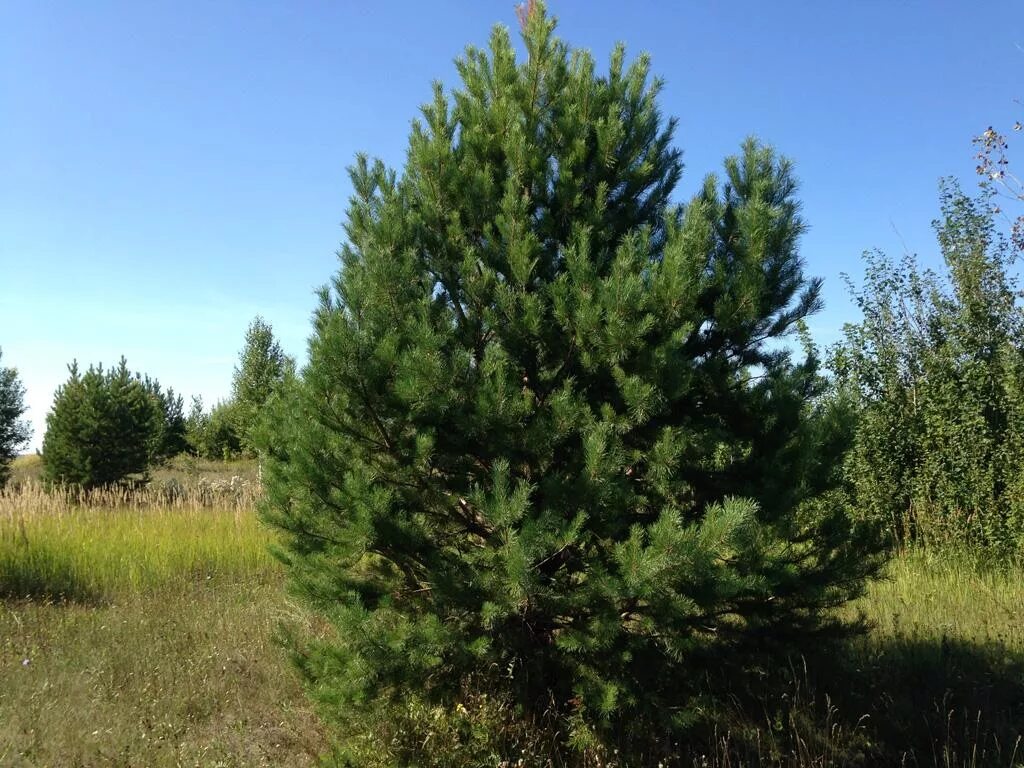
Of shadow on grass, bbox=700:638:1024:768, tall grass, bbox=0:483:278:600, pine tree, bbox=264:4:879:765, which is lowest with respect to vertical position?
shadow on grass, bbox=700:638:1024:768

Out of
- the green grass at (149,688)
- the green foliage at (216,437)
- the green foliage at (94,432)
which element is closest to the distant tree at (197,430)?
the green foliage at (216,437)

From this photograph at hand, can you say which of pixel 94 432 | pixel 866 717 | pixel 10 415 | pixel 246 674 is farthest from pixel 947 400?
pixel 10 415

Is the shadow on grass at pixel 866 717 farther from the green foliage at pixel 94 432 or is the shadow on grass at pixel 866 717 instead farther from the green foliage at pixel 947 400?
the green foliage at pixel 94 432

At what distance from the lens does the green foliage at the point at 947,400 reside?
820cm

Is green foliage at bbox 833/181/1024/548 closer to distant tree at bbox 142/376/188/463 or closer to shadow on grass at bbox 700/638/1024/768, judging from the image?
shadow on grass at bbox 700/638/1024/768

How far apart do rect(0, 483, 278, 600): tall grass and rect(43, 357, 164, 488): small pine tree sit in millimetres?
5523

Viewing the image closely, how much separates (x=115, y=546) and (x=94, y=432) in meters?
8.35

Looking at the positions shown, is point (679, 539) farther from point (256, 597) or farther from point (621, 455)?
point (256, 597)

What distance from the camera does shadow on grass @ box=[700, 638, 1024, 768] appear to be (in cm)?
412

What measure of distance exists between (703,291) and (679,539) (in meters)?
1.28

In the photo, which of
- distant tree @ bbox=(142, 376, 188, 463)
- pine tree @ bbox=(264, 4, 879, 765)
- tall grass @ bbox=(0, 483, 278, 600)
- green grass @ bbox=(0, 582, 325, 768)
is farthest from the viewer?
distant tree @ bbox=(142, 376, 188, 463)

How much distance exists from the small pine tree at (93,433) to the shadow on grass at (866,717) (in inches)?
582

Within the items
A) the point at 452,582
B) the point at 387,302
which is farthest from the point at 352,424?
the point at 452,582

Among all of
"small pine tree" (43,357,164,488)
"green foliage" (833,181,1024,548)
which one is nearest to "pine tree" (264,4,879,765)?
"green foliage" (833,181,1024,548)
